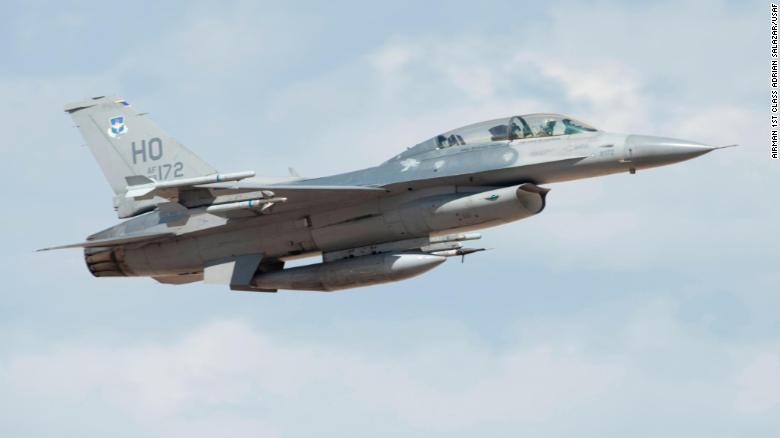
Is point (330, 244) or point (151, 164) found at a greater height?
point (151, 164)

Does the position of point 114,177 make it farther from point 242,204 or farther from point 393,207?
point 393,207

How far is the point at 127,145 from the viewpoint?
2922 cm

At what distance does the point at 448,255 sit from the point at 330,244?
213 cm

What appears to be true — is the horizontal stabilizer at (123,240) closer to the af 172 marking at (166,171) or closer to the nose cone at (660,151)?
the af 172 marking at (166,171)

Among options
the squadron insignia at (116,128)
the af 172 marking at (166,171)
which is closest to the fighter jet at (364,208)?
the af 172 marking at (166,171)

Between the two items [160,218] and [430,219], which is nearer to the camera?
[430,219]

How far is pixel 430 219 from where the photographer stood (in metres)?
25.5

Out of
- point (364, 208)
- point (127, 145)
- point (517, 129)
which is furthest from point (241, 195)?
point (517, 129)

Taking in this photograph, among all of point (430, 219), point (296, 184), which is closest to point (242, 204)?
point (296, 184)

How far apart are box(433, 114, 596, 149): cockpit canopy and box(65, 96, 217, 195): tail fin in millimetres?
5736

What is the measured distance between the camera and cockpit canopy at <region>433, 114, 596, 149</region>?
25328mm

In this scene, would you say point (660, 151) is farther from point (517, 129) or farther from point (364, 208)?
point (364, 208)

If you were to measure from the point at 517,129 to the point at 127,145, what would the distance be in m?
8.28

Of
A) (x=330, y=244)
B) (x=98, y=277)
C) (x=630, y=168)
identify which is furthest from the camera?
(x=98, y=277)
